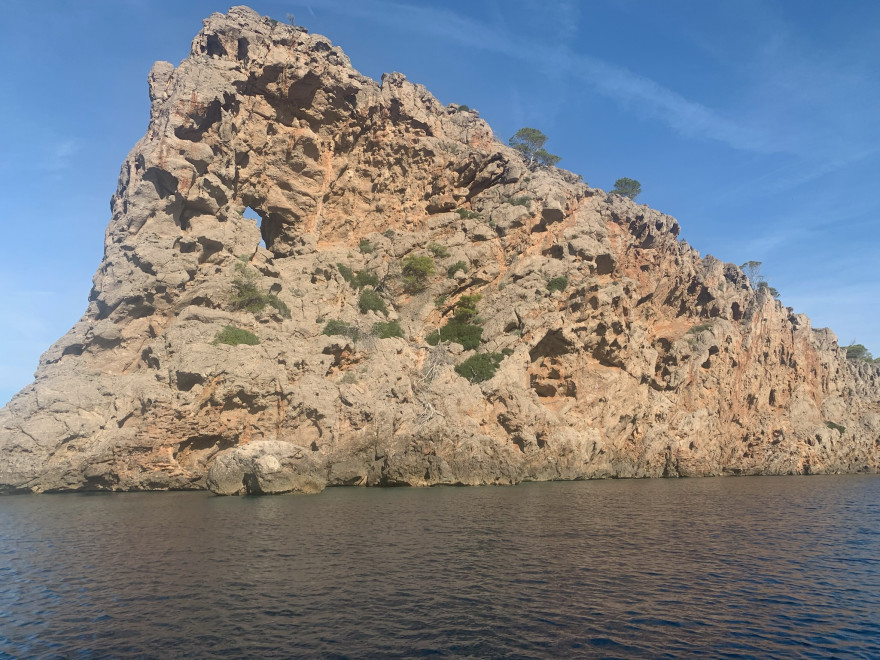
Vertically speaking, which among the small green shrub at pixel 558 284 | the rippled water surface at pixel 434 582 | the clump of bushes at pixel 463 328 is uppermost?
the small green shrub at pixel 558 284

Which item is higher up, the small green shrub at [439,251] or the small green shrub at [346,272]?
the small green shrub at [439,251]

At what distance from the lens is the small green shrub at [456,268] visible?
5376cm

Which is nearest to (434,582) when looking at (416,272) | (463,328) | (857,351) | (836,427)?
(463,328)

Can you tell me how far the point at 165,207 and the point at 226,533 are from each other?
33.0 metres

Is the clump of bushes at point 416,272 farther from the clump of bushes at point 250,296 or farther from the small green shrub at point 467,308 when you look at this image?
the clump of bushes at point 250,296

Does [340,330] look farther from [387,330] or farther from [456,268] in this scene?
[456,268]

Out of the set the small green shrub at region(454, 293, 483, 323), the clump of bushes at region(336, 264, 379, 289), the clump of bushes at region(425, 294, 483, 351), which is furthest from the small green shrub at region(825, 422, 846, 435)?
the clump of bushes at region(336, 264, 379, 289)

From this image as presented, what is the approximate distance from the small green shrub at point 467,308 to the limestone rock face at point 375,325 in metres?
1.00

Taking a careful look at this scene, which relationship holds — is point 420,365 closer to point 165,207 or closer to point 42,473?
point 165,207

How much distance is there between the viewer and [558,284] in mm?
51188

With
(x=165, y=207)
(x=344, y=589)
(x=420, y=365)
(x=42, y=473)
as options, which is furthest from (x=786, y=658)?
(x=165, y=207)

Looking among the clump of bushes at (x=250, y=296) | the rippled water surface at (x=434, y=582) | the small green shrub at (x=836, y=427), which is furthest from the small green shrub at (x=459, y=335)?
the small green shrub at (x=836, y=427)

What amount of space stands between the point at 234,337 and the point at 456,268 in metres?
23.4

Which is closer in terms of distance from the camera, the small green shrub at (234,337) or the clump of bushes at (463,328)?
the small green shrub at (234,337)
